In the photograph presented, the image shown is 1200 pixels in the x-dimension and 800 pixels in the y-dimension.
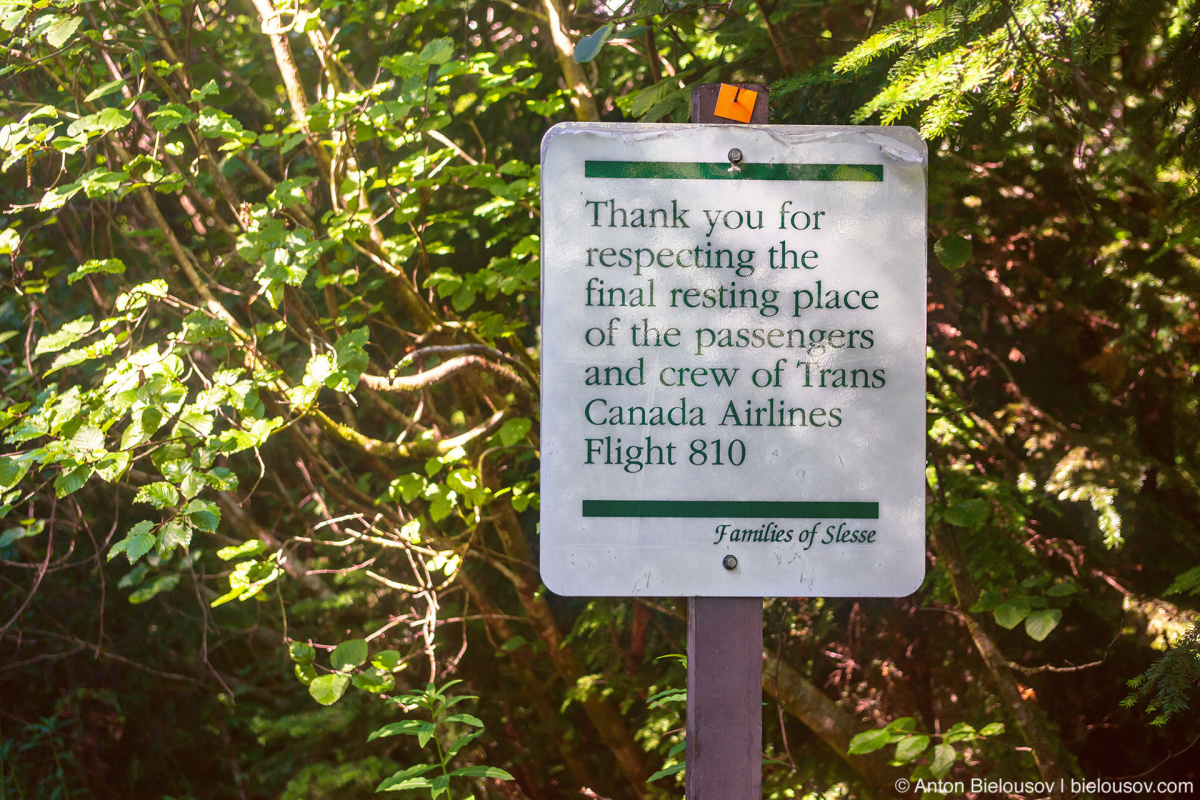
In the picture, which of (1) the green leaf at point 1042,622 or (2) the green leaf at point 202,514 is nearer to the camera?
(2) the green leaf at point 202,514

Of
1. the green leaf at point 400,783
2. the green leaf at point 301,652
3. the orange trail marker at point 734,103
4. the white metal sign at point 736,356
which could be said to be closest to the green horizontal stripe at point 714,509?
the white metal sign at point 736,356

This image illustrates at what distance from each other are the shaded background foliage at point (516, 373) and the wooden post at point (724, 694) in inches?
33.6

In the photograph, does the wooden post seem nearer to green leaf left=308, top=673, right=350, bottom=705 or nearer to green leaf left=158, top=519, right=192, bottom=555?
green leaf left=308, top=673, right=350, bottom=705

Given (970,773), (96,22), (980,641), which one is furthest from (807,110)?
(96,22)

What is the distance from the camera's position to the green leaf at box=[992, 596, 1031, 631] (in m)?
2.07

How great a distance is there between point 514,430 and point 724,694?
1.26 m

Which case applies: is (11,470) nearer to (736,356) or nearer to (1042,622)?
(736,356)

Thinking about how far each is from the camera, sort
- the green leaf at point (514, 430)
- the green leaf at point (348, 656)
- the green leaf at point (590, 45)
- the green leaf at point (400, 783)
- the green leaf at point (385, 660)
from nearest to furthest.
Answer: the green leaf at point (590, 45) < the green leaf at point (400, 783) < the green leaf at point (348, 656) < the green leaf at point (385, 660) < the green leaf at point (514, 430)

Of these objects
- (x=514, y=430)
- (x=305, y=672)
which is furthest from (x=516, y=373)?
(x=305, y=672)

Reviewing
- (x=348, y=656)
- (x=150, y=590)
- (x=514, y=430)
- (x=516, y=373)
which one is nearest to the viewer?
(x=348, y=656)

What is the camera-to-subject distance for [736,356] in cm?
132

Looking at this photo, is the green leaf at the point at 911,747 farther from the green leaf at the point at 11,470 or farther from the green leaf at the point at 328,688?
the green leaf at the point at 11,470

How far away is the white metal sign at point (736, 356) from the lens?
1.31 metres

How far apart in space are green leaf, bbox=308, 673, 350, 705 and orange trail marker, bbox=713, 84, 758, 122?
169cm
